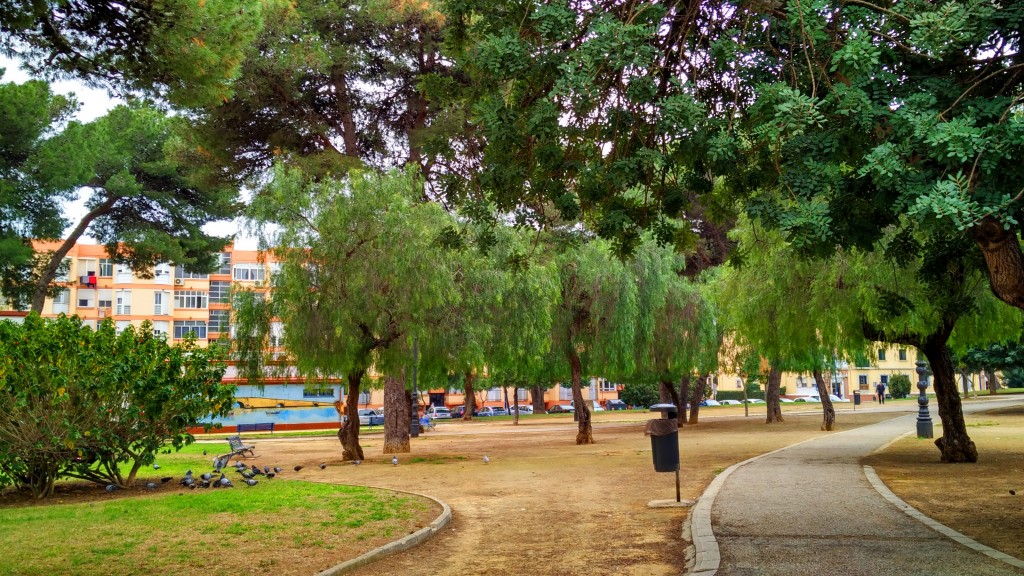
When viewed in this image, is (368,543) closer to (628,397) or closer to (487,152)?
(487,152)

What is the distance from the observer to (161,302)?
7462cm

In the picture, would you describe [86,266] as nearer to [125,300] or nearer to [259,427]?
[125,300]

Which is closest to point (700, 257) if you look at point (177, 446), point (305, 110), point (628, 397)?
point (305, 110)

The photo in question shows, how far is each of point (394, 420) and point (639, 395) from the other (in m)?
53.2

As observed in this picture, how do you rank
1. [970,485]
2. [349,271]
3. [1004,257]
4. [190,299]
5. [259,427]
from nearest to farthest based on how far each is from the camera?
1. [1004,257]
2. [970,485]
3. [349,271]
4. [259,427]
5. [190,299]

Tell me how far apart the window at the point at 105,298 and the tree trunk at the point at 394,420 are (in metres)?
56.3

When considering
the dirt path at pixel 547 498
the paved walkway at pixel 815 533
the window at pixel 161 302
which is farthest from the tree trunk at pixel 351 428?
the window at pixel 161 302

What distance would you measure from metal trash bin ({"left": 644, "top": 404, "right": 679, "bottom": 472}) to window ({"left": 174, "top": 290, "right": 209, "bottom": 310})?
70181mm

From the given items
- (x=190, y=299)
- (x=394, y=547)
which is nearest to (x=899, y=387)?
(x=190, y=299)

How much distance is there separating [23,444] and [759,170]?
1145cm

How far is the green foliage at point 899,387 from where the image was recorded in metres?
81.1

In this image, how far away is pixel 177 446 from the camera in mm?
14961

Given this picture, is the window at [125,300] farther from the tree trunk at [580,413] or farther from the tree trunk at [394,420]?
the tree trunk at [580,413]

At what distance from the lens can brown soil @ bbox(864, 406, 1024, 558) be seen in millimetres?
8914
